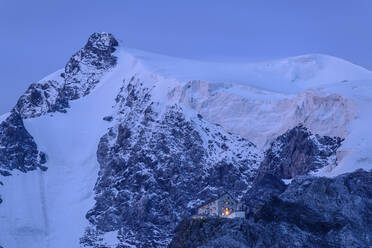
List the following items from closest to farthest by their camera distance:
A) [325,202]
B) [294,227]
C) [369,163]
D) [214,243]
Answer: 1. [214,243]
2. [294,227]
3. [325,202]
4. [369,163]

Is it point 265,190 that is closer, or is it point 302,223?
point 302,223

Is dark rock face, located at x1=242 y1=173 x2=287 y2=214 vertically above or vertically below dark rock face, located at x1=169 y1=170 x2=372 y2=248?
below

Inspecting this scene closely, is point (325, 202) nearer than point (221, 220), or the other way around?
point (221, 220)

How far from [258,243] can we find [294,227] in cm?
1066

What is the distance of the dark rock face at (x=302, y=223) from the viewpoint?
461 feet

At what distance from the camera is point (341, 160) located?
197 meters

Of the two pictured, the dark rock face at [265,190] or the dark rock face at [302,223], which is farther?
the dark rock face at [265,190]

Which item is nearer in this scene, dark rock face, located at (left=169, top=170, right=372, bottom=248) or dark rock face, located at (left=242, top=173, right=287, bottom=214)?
dark rock face, located at (left=169, top=170, right=372, bottom=248)

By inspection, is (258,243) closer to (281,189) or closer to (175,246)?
(175,246)

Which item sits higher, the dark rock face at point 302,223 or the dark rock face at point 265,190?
the dark rock face at point 302,223

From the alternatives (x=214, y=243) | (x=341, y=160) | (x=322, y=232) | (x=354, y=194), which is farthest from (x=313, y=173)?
(x=214, y=243)

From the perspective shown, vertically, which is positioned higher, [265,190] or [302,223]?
[302,223]

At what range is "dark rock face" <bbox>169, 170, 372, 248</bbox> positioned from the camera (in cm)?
14050

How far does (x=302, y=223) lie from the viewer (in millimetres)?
150125
